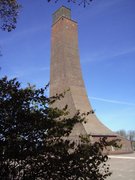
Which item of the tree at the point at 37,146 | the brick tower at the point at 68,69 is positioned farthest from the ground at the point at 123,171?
the brick tower at the point at 68,69

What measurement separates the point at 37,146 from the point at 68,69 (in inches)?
1149

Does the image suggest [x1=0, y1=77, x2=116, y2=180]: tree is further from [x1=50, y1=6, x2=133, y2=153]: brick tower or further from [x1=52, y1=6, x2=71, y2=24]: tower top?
[x1=52, y1=6, x2=71, y2=24]: tower top

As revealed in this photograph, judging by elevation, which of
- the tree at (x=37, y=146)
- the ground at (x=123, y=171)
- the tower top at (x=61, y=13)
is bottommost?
the ground at (x=123, y=171)

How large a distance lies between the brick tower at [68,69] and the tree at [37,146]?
2566 cm

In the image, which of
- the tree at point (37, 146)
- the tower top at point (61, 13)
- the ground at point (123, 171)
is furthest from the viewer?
the tower top at point (61, 13)

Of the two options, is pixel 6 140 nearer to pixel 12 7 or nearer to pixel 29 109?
pixel 29 109

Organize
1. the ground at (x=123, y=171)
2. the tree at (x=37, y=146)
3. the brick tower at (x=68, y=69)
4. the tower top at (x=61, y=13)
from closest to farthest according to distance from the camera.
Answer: the tree at (x=37, y=146)
the ground at (x=123, y=171)
the brick tower at (x=68, y=69)
the tower top at (x=61, y=13)

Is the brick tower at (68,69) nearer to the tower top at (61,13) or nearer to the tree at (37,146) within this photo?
the tower top at (61,13)

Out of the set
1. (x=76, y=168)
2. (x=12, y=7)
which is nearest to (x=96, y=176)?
(x=76, y=168)

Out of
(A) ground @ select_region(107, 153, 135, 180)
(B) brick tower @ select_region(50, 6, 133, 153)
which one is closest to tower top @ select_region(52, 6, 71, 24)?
(B) brick tower @ select_region(50, 6, 133, 153)

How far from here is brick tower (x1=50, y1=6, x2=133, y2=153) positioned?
1210 inches

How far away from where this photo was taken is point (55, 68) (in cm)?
3369

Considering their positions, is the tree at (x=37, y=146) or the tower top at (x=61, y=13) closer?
the tree at (x=37, y=146)

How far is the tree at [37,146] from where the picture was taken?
10.5 feet
